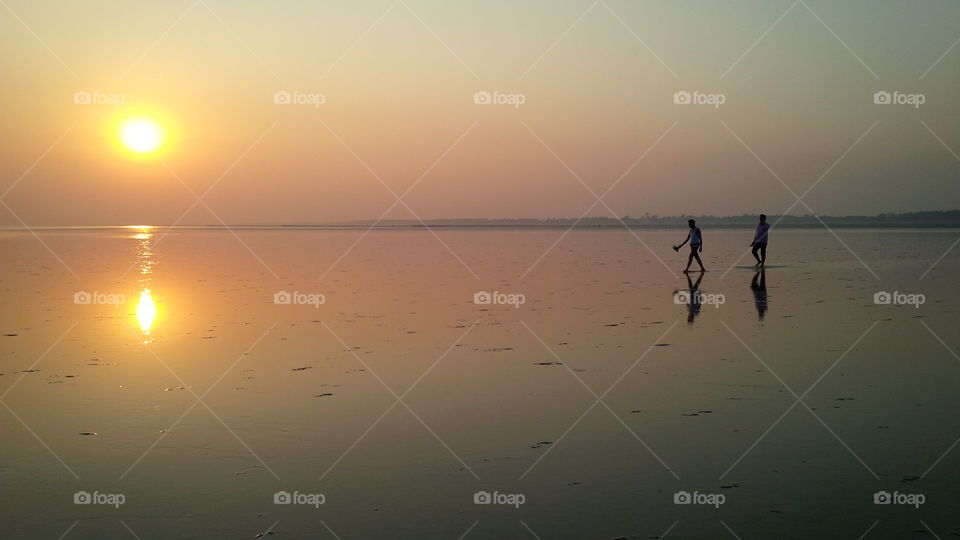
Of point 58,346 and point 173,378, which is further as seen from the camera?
point 58,346

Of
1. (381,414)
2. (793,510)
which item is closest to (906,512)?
(793,510)

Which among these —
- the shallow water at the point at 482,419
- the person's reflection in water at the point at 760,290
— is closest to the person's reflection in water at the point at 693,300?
the shallow water at the point at 482,419

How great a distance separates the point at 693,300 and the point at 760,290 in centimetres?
361

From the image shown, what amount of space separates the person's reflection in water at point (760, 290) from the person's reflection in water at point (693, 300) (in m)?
1.30

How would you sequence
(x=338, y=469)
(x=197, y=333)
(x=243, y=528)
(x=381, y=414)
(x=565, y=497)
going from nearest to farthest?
(x=243, y=528) → (x=565, y=497) → (x=338, y=469) → (x=381, y=414) → (x=197, y=333)

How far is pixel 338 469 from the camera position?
7.00 metres

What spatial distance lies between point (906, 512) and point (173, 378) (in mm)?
8663

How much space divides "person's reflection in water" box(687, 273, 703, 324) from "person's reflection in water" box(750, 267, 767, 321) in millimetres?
1305

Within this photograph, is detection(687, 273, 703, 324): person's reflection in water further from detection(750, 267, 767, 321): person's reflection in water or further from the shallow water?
detection(750, 267, 767, 321): person's reflection in water

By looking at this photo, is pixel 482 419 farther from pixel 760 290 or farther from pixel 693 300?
pixel 760 290

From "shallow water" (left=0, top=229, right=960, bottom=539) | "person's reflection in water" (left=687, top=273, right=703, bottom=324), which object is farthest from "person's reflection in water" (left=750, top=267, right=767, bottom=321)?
"person's reflection in water" (left=687, top=273, right=703, bottom=324)

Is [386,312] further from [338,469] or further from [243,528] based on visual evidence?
[243,528]

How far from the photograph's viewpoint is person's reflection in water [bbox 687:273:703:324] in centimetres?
1654

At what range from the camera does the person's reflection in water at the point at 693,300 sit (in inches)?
651
